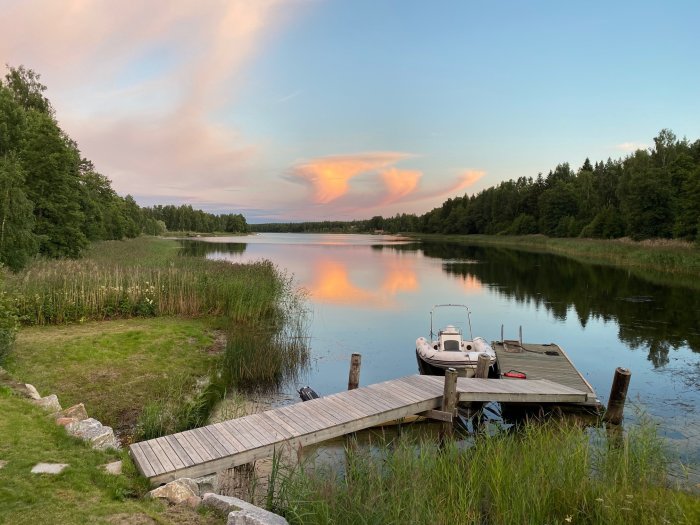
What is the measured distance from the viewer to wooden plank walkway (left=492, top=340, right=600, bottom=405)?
1142 cm

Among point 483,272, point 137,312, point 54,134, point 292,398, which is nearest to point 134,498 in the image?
point 292,398

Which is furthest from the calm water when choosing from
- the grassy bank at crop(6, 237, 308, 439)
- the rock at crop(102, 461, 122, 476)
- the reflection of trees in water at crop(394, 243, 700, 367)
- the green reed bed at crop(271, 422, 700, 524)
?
the rock at crop(102, 461, 122, 476)

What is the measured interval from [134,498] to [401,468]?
125 inches

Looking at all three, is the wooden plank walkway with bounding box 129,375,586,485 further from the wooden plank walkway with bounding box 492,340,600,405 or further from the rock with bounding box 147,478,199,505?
the wooden plank walkway with bounding box 492,340,600,405

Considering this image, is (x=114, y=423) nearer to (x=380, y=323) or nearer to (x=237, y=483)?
(x=237, y=483)

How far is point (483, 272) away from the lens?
43.6 m

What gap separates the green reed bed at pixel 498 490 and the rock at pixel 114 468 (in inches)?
77.1

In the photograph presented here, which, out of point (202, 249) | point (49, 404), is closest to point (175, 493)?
point (49, 404)

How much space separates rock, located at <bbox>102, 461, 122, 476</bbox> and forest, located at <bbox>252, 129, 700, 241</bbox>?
2017 inches

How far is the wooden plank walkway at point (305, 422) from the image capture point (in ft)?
20.2

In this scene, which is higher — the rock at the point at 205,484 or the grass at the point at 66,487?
the grass at the point at 66,487

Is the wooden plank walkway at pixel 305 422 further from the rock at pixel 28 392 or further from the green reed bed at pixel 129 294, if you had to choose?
the green reed bed at pixel 129 294

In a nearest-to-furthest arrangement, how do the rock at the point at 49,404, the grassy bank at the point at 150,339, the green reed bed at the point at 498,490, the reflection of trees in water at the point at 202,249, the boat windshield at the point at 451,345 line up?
the green reed bed at the point at 498,490 → the rock at the point at 49,404 → the grassy bank at the point at 150,339 → the boat windshield at the point at 451,345 → the reflection of trees in water at the point at 202,249

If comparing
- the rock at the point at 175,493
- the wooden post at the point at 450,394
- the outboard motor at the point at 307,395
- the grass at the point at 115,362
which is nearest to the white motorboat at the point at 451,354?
the wooden post at the point at 450,394
